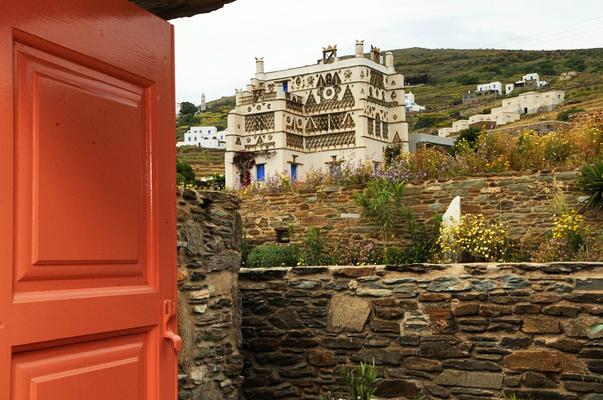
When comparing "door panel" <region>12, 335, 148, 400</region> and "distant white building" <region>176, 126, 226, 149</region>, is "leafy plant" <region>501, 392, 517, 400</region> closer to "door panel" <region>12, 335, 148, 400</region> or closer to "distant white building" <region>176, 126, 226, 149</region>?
"door panel" <region>12, 335, 148, 400</region>

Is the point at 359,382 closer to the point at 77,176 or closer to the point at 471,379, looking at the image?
the point at 471,379

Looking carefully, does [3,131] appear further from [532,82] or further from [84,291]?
[532,82]

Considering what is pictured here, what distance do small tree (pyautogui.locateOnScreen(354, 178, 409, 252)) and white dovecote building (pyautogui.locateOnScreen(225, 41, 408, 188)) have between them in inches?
490

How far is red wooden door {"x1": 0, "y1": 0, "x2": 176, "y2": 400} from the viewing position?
78.1 inches

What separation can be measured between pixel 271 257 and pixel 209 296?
4.81m

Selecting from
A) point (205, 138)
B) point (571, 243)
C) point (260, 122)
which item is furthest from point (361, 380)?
point (205, 138)

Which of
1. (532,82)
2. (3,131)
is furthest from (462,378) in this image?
(532,82)

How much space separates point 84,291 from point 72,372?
0.26m

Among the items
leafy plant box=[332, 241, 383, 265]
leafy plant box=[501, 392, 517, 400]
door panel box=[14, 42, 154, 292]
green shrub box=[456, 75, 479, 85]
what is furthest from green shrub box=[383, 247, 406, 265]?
green shrub box=[456, 75, 479, 85]

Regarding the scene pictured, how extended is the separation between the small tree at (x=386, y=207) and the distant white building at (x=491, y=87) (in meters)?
48.6

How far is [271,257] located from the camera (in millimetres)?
10711

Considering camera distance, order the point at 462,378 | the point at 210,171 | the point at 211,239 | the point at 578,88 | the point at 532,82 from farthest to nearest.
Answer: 1. the point at 532,82
2. the point at 578,88
3. the point at 210,171
4. the point at 462,378
5. the point at 211,239

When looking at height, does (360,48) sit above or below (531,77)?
below

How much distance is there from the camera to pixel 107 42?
7.73 feet
